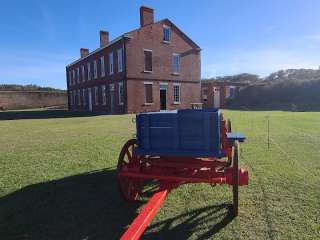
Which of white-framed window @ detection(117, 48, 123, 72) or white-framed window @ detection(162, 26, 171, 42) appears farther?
white-framed window @ detection(162, 26, 171, 42)

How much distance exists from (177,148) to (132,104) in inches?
891

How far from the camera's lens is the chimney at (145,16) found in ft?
89.2

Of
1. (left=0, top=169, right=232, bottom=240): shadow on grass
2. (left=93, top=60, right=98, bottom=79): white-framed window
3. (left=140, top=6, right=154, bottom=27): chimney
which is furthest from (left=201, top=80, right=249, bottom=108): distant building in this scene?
(left=0, top=169, right=232, bottom=240): shadow on grass

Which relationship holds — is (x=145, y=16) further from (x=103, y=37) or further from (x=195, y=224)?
(x=195, y=224)

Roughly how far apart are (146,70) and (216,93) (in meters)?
17.9

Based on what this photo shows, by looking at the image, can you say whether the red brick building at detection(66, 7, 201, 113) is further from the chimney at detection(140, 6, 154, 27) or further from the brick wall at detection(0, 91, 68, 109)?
the brick wall at detection(0, 91, 68, 109)

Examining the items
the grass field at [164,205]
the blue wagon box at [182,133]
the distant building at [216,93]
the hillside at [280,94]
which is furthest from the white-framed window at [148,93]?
the blue wagon box at [182,133]

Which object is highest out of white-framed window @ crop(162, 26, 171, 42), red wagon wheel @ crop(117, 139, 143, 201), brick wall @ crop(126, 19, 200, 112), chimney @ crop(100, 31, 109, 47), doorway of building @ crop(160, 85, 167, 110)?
chimney @ crop(100, 31, 109, 47)

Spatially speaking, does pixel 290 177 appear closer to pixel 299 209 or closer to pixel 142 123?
pixel 299 209

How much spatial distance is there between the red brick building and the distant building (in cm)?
962

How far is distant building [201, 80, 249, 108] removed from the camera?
4166 cm

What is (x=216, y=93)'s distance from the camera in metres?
42.3

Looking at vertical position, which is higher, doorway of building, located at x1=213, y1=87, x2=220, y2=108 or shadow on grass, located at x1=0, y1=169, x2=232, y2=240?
doorway of building, located at x1=213, y1=87, x2=220, y2=108

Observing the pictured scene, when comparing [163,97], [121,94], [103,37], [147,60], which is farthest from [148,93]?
[103,37]
